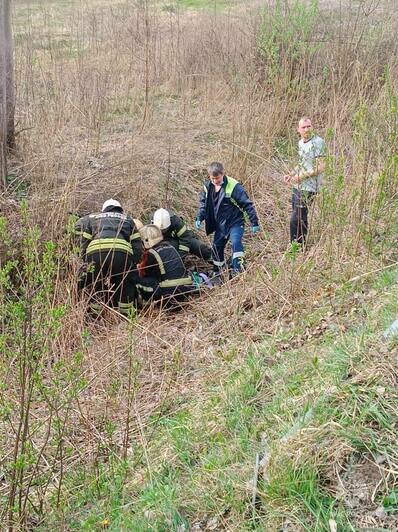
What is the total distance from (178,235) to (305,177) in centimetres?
155

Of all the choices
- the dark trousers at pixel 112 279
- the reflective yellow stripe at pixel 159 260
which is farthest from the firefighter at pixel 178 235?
the dark trousers at pixel 112 279

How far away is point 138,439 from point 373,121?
3304 millimetres

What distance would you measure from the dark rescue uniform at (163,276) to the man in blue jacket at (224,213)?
1.97 feet

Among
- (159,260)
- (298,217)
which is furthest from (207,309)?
(298,217)

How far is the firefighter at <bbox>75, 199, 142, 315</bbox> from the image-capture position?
492cm

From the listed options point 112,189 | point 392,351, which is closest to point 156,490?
point 392,351

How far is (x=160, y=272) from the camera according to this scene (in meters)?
5.45

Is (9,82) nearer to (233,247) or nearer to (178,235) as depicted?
(178,235)

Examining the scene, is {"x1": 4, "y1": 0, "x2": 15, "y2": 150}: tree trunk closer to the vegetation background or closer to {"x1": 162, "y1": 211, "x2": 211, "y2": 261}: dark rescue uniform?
the vegetation background

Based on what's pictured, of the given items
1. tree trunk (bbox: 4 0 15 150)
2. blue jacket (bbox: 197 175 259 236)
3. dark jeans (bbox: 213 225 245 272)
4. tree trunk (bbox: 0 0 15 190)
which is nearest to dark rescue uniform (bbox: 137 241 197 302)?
dark jeans (bbox: 213 225 245 272)

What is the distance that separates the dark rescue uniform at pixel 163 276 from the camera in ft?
17.7

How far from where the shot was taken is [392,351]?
2.52 meters

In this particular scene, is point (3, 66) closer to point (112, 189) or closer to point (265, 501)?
point (112, 189)

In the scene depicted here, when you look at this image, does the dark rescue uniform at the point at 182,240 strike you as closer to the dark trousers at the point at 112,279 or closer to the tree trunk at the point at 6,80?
the dark trousers at the point at 112,279
